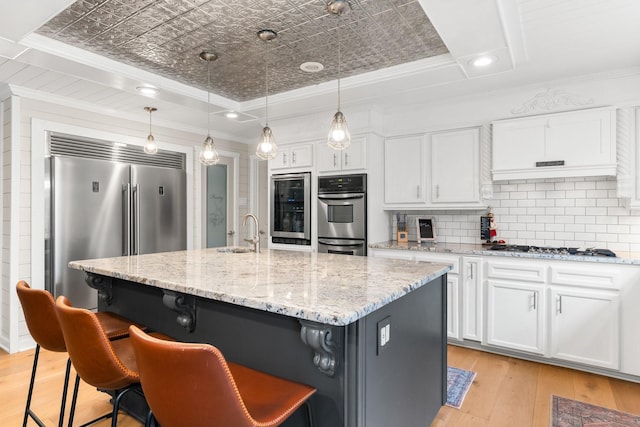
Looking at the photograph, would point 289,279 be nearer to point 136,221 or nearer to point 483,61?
point 483,61

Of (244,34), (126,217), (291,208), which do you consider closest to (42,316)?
(244,34)

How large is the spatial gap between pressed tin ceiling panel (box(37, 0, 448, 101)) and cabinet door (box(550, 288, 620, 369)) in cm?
218

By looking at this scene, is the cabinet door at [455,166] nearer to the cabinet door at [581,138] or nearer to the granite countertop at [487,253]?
the granite countertop at [487,253]

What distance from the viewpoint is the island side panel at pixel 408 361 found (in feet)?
4.97

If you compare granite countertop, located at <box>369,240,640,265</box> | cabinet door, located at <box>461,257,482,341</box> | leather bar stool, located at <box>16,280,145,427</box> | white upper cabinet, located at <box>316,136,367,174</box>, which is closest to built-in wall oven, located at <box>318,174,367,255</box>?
white upper cabinet, located at <box>316,136,367,174</box>

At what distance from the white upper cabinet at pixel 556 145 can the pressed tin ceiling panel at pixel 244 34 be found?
1.19m

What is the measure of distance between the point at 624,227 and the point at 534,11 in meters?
2.14

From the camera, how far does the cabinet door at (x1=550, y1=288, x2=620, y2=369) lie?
2783 millimetres

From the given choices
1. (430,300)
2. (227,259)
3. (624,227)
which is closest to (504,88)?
(624,227)

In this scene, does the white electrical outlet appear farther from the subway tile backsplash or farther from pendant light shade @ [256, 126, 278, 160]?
the subway tile backsplash

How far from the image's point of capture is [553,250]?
3.19 m

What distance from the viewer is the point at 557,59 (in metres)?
2.73

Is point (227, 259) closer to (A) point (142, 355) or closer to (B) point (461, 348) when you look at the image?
(A) point (142, 355)

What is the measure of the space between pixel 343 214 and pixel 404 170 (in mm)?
815
